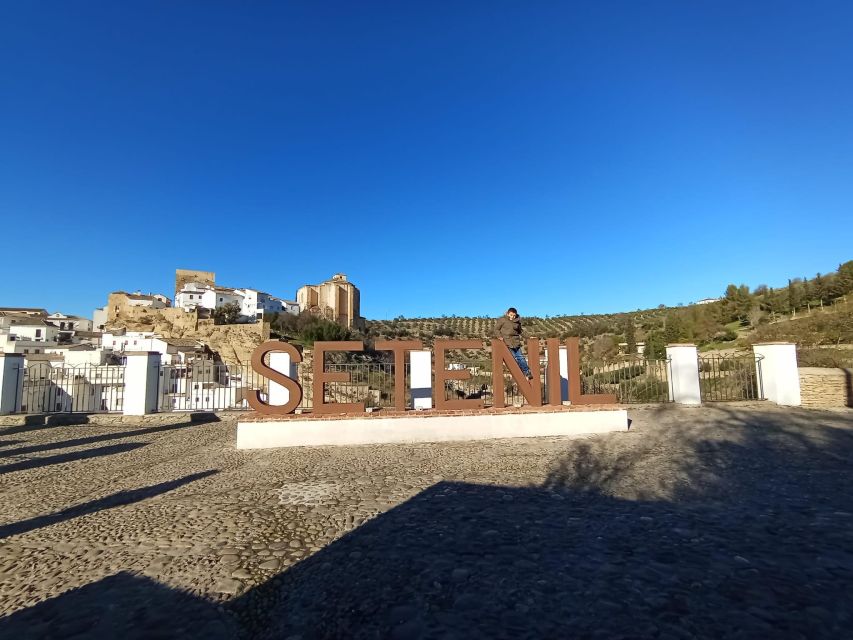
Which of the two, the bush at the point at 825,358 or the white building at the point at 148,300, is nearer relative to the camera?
the bush at the point at 825,358

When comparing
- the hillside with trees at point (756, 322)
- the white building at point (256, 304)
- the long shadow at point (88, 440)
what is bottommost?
the long shadow at point (88, 440)

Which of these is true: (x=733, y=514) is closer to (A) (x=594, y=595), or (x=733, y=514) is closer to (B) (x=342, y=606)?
(A) (x=594, y=595)

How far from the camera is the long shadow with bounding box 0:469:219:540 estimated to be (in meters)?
4.59

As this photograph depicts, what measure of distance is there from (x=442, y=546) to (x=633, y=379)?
11.6 m

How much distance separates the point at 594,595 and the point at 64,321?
9939cm

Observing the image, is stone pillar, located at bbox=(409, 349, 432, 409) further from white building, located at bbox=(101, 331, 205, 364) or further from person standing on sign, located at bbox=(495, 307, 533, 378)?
white building, located at bbox=(101, 331, 205, 364)

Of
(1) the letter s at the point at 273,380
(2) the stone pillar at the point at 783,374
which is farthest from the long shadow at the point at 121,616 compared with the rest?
(2) the stone pillar at the point at 783,374

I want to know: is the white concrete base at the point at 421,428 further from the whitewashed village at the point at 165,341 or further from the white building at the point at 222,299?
the white building at the point at 222,299

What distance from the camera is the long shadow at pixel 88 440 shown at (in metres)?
8.61

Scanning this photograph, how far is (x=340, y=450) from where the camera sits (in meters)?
8.09

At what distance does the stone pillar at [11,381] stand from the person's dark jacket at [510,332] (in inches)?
508

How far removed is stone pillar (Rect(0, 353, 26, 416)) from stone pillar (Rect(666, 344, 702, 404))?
1739 cm

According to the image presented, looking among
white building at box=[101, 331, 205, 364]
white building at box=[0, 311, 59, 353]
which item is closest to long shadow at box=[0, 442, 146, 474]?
white building at box=[101, 331, 205, 364]

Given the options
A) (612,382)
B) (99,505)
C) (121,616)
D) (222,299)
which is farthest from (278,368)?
(222,299)
